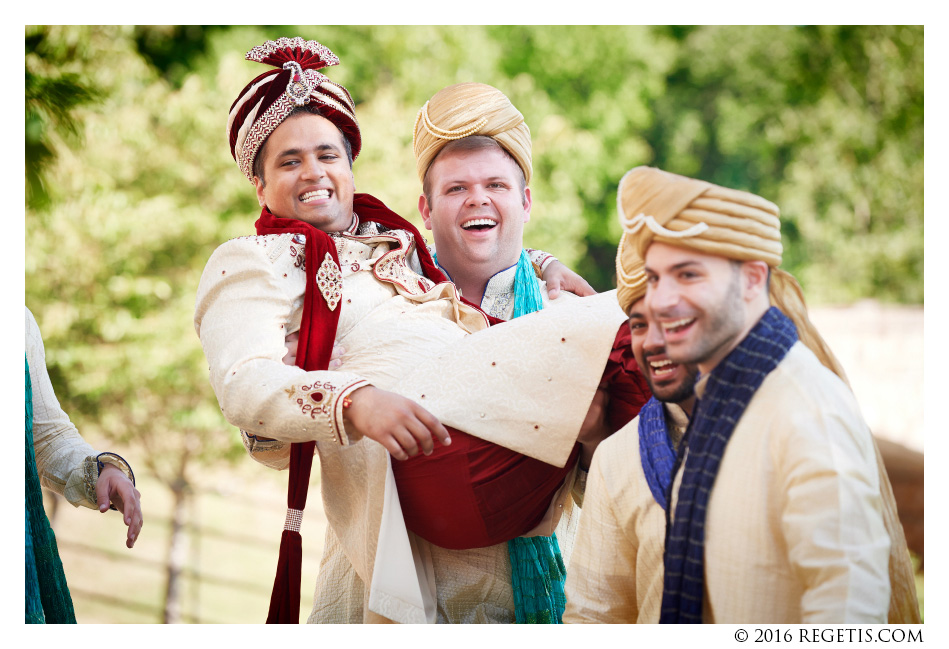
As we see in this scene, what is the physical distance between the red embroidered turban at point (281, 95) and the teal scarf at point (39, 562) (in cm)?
93

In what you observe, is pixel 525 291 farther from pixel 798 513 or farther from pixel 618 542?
pixel 798 513

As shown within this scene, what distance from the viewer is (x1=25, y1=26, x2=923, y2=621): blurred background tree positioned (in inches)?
222

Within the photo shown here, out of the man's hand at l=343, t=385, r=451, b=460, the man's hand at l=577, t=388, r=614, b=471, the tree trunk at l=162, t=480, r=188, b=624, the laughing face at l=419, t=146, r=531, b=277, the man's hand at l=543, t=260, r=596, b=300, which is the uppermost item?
the laughing face at l=419, t=146, r=531, b=277

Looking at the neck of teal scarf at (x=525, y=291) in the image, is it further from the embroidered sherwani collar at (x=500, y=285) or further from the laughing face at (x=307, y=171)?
the laughing face at (x=307, y=171)

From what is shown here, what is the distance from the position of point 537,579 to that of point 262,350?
1.01m

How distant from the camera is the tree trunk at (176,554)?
6.01 metres

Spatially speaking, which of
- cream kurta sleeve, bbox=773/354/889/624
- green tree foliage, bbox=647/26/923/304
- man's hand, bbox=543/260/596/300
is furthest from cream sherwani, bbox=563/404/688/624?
green tree foliage, bbox=647/26/923/304

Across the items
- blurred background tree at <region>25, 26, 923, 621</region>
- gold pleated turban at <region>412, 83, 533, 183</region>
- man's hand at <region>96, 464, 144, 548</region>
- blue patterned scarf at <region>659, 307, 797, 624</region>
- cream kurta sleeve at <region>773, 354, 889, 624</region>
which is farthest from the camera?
blurred background tree at <region>25, 26, 923, 621</region>

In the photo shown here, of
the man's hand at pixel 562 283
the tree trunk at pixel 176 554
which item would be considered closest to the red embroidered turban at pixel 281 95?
the man's hand at pixel 562 283

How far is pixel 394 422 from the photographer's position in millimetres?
2109

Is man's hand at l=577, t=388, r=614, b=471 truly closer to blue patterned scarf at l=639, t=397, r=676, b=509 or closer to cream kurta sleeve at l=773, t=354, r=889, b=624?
blue patterned scarf at l=639, t=397, r=676, b=509

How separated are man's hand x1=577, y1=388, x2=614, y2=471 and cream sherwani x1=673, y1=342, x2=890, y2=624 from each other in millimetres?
488

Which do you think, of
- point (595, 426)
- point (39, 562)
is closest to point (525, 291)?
point (595, 426)

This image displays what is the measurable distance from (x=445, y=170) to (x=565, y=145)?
437 cm
